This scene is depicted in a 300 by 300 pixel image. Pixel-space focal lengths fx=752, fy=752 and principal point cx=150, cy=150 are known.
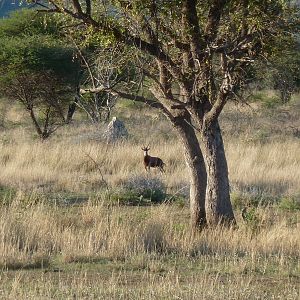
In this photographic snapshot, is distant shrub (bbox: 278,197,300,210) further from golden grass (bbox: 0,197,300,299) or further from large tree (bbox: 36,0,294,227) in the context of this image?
large tree (bbox: 36,0,294,227)

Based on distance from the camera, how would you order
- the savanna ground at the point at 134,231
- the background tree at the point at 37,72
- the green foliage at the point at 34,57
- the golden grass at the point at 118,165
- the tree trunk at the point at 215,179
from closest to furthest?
the savanna ground at the point at 134,231 → the tree trunk at the point at 215,179 → the golden grass at the point at 118,165 → the green foliage at the point at 34,57 → the background tree at the point at 37,72

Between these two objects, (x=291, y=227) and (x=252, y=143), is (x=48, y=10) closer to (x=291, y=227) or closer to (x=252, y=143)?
(x=291, y=227)

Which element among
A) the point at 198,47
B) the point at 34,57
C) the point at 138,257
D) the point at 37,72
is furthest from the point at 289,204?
the point at 37,72

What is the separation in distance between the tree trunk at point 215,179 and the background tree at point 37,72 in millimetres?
13946

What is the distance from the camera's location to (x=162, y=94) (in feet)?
31.9

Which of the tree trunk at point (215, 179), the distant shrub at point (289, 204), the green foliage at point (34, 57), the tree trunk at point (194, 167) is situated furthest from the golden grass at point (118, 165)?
the green foliage at point (34, 57)

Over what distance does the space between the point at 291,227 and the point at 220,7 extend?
3181mm

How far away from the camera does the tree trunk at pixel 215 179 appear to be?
9.59m

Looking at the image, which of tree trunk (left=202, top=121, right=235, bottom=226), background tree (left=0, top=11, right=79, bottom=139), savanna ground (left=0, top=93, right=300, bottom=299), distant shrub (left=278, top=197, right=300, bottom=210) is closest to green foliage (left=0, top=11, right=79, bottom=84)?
background tree (left=0, top=11, right=79, bottom=139)

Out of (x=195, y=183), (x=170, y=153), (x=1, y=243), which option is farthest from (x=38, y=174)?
(x=1, y=243)

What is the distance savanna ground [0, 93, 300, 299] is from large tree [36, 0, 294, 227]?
529mm

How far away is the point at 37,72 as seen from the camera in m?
23.8

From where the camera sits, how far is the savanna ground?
6852 mm

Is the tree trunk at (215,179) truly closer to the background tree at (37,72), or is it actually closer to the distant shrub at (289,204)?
the distant shrub at (289,204)
